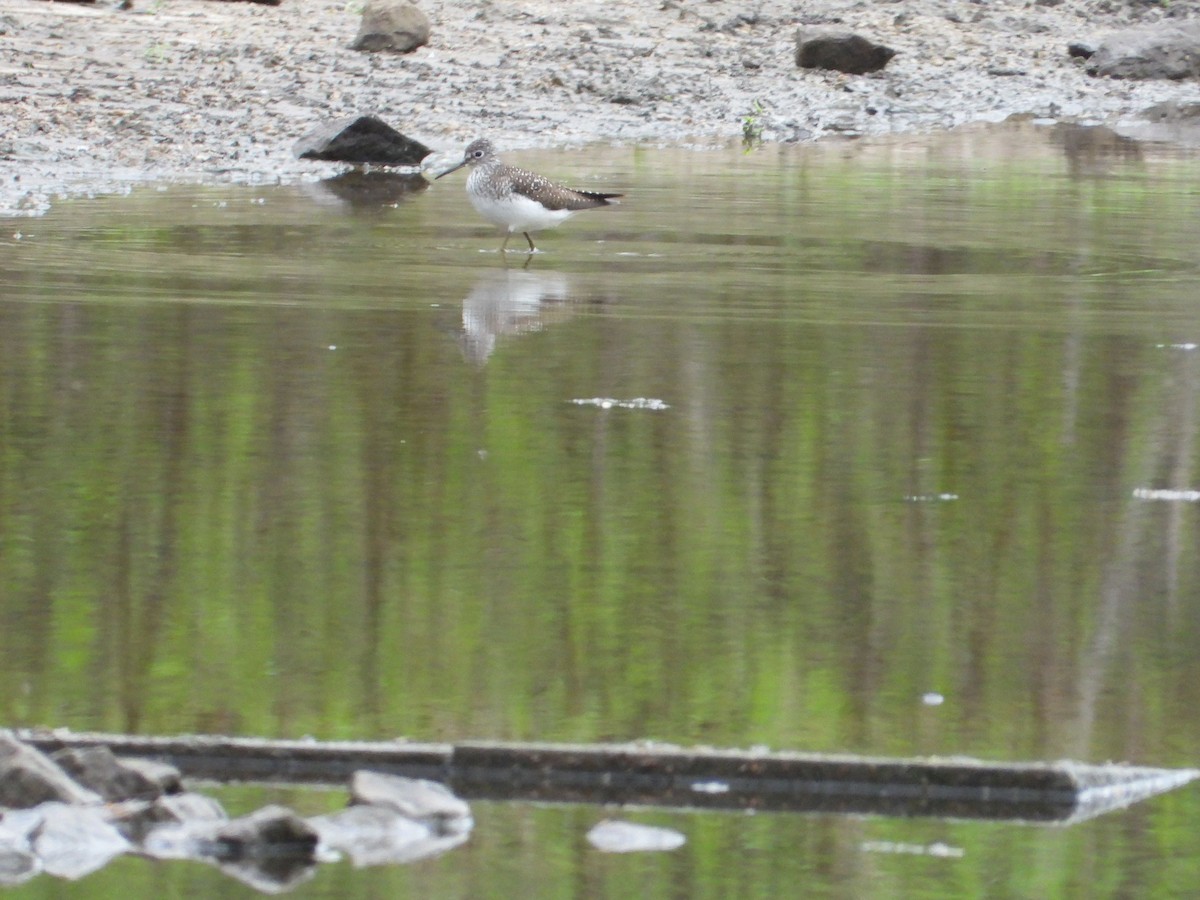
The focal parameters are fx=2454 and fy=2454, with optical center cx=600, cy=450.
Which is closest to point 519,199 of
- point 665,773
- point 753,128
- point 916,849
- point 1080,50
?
point 665,773

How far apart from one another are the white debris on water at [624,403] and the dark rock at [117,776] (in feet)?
11.4

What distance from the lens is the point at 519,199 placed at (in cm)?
1142

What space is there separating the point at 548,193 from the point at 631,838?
8.10 m

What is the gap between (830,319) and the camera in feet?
29.6

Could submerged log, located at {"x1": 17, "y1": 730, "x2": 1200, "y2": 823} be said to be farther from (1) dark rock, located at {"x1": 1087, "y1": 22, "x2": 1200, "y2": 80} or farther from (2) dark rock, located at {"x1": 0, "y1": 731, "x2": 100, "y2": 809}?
(1) dark rock, located at {"x1": 1087, "y1": 22, "x2": 1200, "y2": 80}

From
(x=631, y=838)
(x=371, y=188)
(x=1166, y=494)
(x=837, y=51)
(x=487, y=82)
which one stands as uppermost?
(x=837, y=51)

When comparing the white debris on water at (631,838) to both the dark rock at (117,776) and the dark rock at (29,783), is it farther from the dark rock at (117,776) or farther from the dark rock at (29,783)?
the dark rock at (29,783)

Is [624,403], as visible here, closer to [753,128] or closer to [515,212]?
[515,212]

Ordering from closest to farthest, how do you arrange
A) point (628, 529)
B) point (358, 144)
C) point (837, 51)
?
Answer: point (628, 529) < point (358, 144) < point (837, 51)

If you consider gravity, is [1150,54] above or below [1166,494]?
above

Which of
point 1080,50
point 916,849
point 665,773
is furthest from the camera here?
point 1080,50

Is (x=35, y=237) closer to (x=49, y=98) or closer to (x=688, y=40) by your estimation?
(x=49, y=98)

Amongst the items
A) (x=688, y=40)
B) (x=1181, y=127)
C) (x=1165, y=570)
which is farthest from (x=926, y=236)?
(x=688, y=40)

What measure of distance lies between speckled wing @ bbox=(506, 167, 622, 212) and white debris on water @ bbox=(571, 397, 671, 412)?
4.30 m
